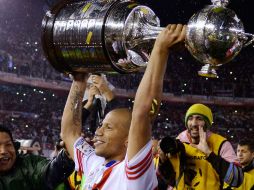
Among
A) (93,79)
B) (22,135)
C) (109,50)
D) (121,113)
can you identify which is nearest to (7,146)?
(93,79)

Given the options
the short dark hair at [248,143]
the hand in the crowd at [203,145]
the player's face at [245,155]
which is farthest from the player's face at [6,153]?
the short dark hair at [248,143]

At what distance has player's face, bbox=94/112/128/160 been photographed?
1.85 m

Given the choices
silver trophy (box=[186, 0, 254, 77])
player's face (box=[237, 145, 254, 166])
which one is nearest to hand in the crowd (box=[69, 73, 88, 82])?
silver trophy (box=[186, 0, 254, 77])

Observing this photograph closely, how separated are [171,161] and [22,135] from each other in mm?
15196

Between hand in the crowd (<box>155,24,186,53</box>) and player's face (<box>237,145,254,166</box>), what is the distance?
2.66 meters

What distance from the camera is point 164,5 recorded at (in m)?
19.3

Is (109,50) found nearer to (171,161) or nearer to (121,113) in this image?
(121,113)

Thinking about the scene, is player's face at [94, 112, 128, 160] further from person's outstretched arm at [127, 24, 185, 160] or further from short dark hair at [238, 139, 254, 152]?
short dark hair at [238, 139, 254, 152]

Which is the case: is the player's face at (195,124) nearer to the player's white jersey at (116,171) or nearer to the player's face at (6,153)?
the player's white jersey at (116,171)

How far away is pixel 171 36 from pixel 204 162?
1.54m

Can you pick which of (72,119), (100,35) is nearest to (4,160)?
(72,119)

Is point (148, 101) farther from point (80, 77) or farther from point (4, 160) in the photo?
point (4, 160)

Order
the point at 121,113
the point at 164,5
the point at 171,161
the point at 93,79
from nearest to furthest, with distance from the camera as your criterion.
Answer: the point at 121,113 < the point at 93,79 < the point at 171,161 < the point at 164,5

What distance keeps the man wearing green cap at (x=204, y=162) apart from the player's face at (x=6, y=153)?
973 mm
